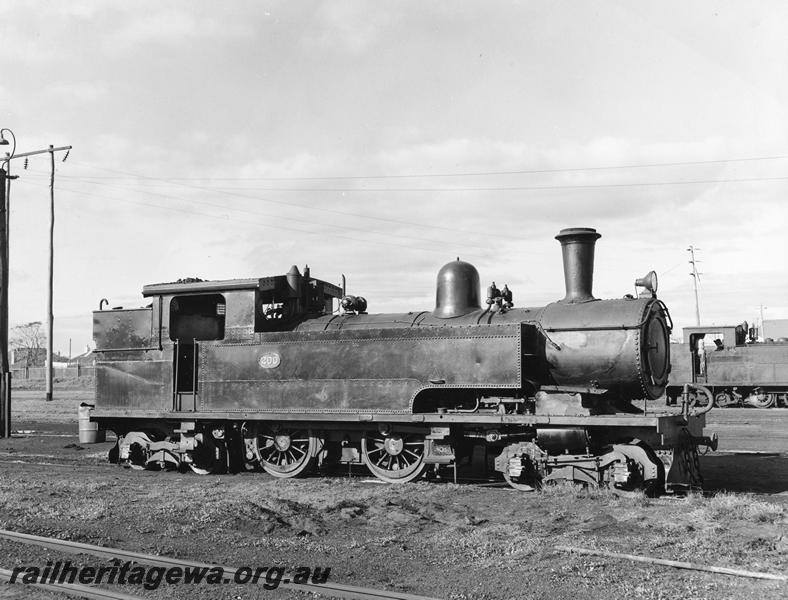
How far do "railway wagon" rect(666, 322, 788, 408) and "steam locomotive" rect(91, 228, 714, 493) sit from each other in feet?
49.7

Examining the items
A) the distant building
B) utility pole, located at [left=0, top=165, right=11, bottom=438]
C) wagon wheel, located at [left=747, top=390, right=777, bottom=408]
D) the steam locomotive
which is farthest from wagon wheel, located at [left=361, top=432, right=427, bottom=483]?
the distant building

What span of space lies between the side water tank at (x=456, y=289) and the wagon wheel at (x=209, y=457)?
13.0ft

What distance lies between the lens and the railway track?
5.12 metres

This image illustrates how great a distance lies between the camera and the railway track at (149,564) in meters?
5.12

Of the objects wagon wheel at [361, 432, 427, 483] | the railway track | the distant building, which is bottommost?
the railway track

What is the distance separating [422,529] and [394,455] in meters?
3.07

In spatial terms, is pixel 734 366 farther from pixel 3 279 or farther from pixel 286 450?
pixel 3 279

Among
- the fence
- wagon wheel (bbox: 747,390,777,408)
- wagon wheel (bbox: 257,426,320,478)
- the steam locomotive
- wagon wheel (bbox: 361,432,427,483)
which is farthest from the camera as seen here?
the fence

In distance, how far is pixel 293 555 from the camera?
6.29m

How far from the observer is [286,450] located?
36.4 feet

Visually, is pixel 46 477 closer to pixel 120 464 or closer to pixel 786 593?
pixel 120 464

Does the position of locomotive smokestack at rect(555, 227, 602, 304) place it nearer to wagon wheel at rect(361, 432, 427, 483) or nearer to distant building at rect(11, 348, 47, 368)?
wagon wheel at rect(361, 432, 427, 483)

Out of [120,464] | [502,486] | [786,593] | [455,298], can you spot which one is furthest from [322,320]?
[786,593]

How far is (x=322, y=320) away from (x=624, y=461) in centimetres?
464
